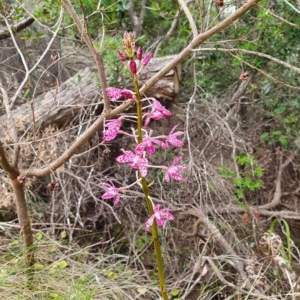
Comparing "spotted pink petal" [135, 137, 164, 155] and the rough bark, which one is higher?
"spotted pink petal" [135, 137, 164, 155]

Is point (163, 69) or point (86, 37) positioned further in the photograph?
point (163, 69)

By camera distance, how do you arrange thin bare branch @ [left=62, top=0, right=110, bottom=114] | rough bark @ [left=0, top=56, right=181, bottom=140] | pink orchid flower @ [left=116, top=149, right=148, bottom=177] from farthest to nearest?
1. rough bark @ [left=0, top=56, right=181, bottom=140]
2. thin bare branch @ [left=62, top=0, right=110, bottom=114]
3. pink orchid flower @ [left=116, top=149, right=148, bottom=177]

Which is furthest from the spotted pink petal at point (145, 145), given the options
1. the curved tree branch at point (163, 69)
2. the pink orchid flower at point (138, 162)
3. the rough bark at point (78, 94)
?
the rough bark at point (78, 94)

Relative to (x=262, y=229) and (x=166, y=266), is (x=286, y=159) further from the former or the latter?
(x=166, y=266)

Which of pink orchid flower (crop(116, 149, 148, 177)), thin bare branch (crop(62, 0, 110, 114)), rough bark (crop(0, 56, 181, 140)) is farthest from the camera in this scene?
rough bark (crop(0, 56, 181, 140))

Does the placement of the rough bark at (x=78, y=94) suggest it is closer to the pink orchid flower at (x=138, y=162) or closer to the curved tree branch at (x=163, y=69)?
the curved tree branch at (x=163, y=69)

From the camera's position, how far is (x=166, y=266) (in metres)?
2.92

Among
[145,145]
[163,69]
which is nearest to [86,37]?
[163,69]

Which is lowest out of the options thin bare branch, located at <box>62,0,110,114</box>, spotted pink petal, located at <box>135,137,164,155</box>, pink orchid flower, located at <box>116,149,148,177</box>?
pink orchid flower, located at <box>116,149,148,177</box>

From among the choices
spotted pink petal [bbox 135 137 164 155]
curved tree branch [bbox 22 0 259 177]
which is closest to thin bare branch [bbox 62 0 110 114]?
curved tree branch [bbox 22 0 259 177]

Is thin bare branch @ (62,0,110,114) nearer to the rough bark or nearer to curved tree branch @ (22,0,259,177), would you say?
curved tree branch @ (22,0,259,177)

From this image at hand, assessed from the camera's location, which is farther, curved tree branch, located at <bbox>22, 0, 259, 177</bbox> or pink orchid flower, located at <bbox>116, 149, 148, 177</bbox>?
curved tree branch, located at <bbox>22, 0, 259, 177</bbox>

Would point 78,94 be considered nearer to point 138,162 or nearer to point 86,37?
point 86,37

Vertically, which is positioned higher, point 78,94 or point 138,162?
point 138,162
